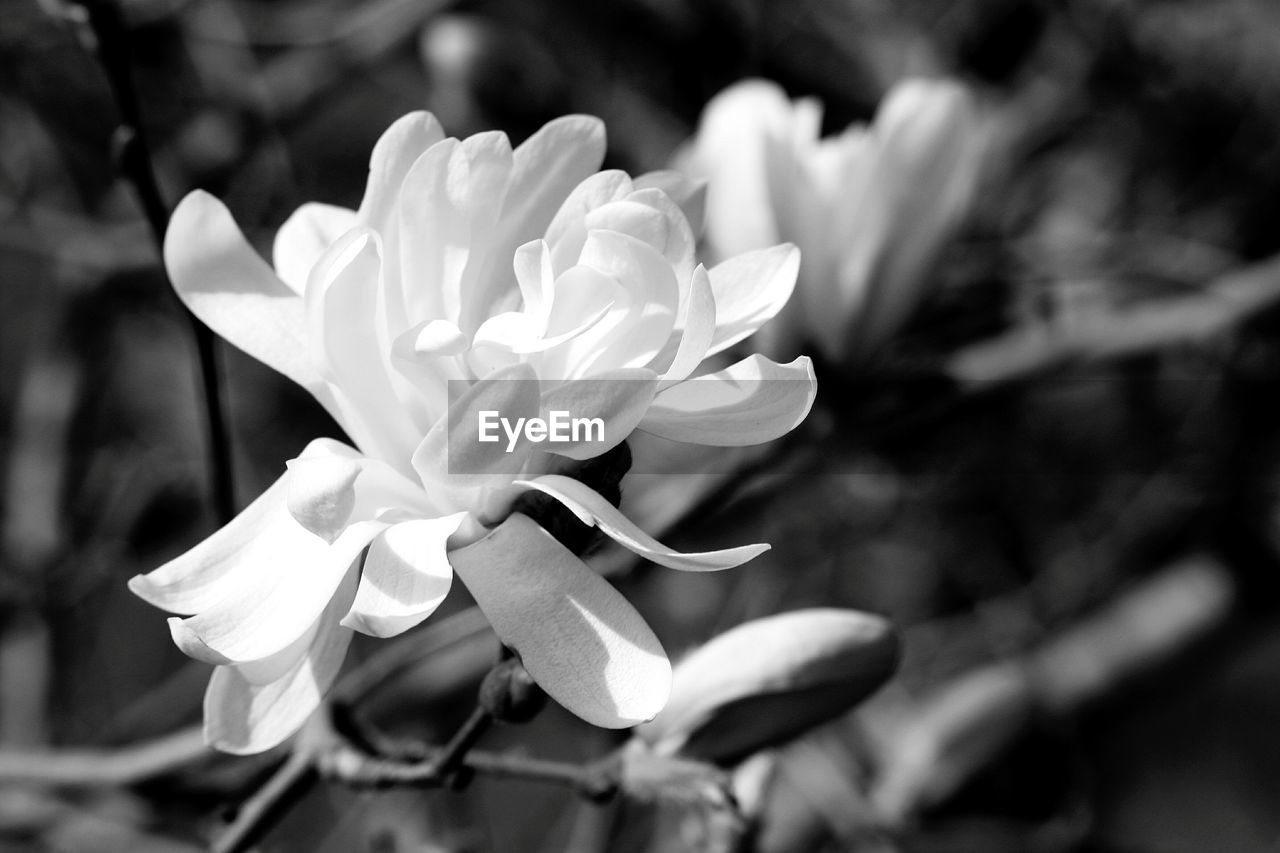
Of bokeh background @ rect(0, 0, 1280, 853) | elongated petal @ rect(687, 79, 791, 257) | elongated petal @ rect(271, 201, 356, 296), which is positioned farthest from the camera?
bokeh background @ rect(0, 0, 1280, 853)

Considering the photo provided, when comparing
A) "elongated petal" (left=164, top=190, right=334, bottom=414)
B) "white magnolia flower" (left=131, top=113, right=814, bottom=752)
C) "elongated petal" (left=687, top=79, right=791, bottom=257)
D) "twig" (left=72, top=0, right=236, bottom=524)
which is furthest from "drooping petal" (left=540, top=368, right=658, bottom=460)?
"elongated petal" (left=687, top=79, right=791, bottom=257)

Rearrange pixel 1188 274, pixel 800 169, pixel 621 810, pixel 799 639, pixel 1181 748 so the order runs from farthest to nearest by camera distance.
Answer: pixel 1181 748 < pixel 1188 274 < pixel 800 169 < pixel 621 810 < pixel 799 639

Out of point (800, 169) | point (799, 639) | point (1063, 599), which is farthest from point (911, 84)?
point (1063, 599)

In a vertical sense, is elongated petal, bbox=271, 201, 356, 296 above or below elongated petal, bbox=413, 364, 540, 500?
above

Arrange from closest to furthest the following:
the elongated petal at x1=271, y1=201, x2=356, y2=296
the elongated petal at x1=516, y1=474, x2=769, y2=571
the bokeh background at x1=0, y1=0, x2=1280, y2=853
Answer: the elongated petal at x1=516, y1=474, x2=769, y2=571
the elongated petal at x1=271, y1=201, x2=356, y2=296
the bokeh background at x1=0, y1=0, x2=1280, y2=853

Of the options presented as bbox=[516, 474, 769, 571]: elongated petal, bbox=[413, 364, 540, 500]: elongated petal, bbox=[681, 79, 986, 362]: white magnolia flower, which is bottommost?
bbox=[681, 79, 986, 362]: white magnolia flower

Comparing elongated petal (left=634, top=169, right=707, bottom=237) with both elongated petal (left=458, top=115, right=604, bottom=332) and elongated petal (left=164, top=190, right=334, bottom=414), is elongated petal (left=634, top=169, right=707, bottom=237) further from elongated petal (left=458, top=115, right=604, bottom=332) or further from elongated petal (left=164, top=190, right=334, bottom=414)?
elongated petal (left=164, top=190, right=334, bottom=414)

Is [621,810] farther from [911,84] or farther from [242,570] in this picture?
[911,84]

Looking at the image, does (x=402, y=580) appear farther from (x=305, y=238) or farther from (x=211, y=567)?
(x=305, y=238)
